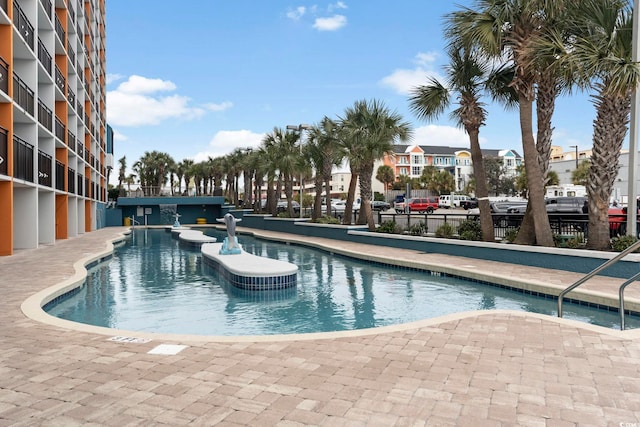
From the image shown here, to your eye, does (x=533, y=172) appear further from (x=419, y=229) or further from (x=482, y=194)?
(x=419, y=229)

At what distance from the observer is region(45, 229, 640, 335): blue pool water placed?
25.7 ft

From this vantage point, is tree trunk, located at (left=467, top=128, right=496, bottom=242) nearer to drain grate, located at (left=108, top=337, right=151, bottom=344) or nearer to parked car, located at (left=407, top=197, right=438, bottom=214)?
drain grate, located at (left=108, top=337, right=151, bottom=344)

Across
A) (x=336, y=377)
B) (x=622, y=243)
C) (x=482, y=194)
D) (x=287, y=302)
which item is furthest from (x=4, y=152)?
(x=622, y=243)

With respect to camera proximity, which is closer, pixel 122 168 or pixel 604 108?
pixel 604 108

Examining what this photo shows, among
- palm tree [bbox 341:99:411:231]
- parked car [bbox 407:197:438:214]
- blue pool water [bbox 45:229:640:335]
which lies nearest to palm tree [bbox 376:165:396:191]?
parked car [bbox 407:197:438:214]

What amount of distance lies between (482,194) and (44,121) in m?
17.7

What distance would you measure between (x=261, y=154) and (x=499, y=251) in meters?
23.7

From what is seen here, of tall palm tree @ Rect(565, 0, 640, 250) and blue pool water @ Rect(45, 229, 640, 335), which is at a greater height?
tall palm tree @ Rect(565, 0, 640, 250)

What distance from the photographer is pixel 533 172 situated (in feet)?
41.9

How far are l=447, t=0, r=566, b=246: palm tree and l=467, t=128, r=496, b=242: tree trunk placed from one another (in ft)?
5.67

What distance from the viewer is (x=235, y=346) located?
16.9ft

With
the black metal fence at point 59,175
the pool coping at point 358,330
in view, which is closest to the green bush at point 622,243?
the pool coping at point 358,330

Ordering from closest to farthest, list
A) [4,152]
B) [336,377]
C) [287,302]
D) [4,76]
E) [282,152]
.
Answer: [336,377]
[287,302]
[4,152]
[4,76]
[282,152]

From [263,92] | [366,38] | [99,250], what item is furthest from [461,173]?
[99,250]
